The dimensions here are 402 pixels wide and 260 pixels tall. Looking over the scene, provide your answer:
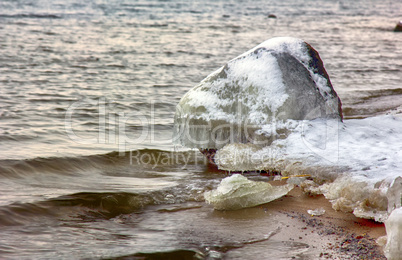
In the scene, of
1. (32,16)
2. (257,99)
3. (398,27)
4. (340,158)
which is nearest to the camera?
(340,158)

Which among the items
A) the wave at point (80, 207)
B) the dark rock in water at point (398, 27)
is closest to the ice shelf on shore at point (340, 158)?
the wave at point (80, 207)

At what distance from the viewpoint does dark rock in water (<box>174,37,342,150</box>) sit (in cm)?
425

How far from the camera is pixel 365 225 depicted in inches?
115

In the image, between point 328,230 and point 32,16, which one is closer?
point 328,230

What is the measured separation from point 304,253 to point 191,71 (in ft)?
25.1

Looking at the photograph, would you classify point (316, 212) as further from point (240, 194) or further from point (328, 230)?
point (240, 194)

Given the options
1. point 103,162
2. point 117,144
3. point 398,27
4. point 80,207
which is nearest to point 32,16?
point 117,144

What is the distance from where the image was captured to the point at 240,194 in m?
3.37

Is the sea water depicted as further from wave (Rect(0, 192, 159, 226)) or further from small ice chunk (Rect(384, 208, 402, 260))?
small ice chunk (Rect(384, 208, 402, 260))

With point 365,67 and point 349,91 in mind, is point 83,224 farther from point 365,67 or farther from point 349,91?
point 365,67

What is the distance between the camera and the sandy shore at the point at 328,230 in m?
2.56

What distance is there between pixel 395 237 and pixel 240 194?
1.31m

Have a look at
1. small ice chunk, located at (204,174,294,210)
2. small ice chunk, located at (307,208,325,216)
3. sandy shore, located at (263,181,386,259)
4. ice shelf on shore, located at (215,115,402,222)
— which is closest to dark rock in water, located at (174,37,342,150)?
ice shelf on shore, located at (215,115,402,222)

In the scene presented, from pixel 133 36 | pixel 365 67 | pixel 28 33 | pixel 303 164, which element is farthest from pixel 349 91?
pixel 28 33
